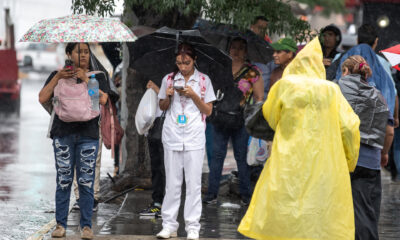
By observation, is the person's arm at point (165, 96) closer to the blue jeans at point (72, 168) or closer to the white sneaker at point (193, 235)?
the blue jeans at point (72, 168)

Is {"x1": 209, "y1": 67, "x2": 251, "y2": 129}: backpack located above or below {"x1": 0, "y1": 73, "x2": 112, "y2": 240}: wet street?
above

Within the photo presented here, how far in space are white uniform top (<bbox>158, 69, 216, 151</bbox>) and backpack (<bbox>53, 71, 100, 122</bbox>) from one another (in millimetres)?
703

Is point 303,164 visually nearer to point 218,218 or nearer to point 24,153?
point 218,218

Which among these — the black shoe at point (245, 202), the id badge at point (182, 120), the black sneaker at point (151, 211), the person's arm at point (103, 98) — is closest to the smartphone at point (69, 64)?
the person's arm at point (103, 98)

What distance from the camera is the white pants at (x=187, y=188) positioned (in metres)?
7.59

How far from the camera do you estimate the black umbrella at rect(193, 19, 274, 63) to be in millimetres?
9892

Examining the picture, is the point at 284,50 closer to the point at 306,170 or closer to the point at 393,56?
the point at 393,56

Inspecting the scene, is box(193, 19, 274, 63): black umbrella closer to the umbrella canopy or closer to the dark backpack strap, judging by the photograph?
the dark backpack strap

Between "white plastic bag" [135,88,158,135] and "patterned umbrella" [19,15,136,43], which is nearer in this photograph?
"patterned umbrella" [19,15,136,43]

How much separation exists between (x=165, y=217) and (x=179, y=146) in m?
0.70

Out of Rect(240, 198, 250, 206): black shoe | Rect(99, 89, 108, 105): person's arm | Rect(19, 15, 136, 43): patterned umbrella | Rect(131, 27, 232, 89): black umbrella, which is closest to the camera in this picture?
Rect(19, 15, 136, 43): patterned umbrella

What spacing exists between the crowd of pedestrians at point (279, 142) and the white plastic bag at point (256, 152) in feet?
0.26

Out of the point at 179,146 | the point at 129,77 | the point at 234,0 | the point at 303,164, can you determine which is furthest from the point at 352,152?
the point at 129,77

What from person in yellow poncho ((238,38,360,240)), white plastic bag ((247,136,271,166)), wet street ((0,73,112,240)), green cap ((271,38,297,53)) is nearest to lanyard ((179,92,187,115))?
person in yellow poncho ((238,38,360,240))
